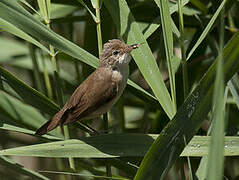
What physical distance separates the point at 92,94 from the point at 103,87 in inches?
3.0

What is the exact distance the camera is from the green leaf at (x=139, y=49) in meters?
1.80

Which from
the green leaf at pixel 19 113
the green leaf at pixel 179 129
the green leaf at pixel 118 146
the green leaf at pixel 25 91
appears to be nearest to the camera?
the green leaf at pixel 179 129

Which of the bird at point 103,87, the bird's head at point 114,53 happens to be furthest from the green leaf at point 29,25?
the bird's head at point 114,53

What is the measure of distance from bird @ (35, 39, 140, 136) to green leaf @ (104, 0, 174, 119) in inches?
4.3

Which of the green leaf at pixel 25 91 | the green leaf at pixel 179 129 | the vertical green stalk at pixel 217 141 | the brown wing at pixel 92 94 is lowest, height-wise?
the vertical green stalk at pixel 217 141

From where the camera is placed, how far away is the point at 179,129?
1530mm

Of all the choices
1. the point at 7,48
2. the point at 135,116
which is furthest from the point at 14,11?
the point at 135,116

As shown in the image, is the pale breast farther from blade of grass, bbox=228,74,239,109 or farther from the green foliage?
blade of grass, bbox=228,74,239,109

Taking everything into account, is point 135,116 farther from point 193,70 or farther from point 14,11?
point 14,11

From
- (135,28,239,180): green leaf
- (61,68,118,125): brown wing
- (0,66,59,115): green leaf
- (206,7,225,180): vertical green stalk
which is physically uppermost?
(61,68,118,125): brown wing

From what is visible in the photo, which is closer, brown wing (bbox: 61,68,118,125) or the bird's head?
brown wing (bbox: 61,68,118,125)

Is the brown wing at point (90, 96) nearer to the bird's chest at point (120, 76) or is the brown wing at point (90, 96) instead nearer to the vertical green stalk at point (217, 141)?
the bird's chest at point (120, 76)

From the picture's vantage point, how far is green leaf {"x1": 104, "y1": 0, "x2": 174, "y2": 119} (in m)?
1.80

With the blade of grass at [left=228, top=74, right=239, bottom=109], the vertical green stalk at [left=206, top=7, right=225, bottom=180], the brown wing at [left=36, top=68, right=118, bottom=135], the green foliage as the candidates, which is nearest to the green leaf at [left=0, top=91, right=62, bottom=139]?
the green foliage
